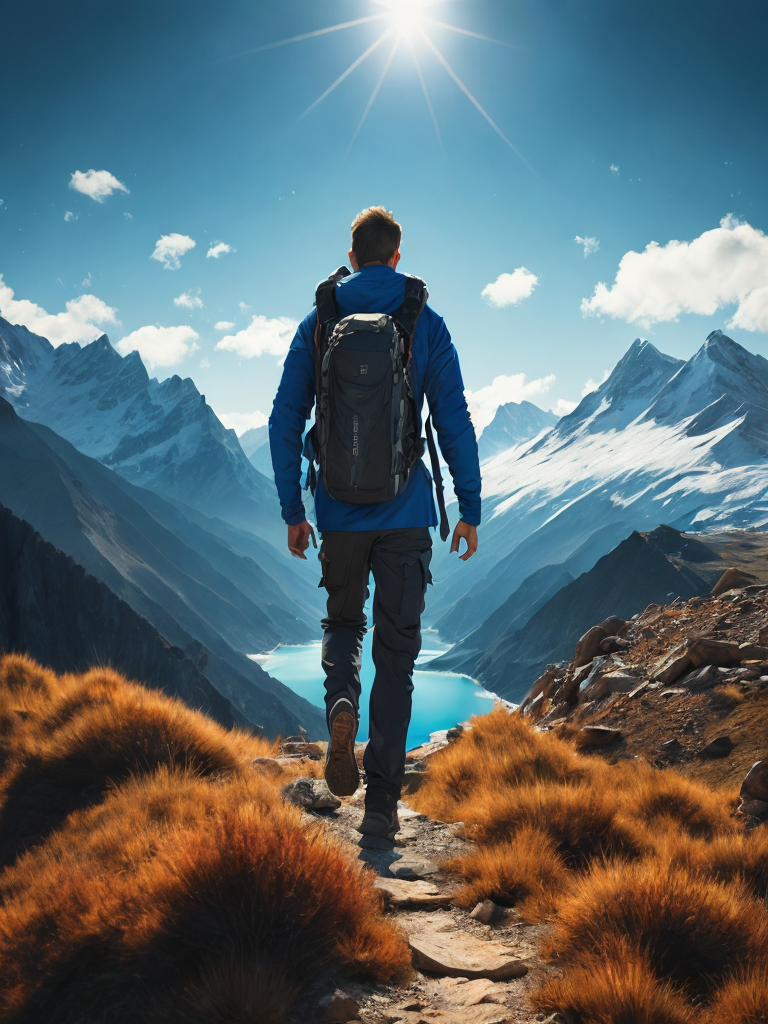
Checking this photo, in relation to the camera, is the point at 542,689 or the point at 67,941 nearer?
the point at 67,941

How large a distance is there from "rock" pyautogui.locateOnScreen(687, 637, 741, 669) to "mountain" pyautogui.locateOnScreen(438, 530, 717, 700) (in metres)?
128

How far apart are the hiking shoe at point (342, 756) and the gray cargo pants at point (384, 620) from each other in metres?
0.13

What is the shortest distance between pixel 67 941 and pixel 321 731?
17055 cm

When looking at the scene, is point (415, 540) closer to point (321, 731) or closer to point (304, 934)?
point (304, 934)

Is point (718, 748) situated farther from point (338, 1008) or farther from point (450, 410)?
point (338, 1008)

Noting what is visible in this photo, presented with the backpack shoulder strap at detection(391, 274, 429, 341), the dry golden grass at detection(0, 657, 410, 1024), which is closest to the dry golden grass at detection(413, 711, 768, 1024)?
the dry golden grass at detection(0, 657, 410, 1024)

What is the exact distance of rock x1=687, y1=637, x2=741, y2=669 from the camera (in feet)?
25.4

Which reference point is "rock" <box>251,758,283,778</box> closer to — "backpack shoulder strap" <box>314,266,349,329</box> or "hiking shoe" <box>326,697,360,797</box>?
"hiking shoe" <box>326,697,360,797</box>

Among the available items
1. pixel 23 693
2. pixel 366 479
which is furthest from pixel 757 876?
pixel 23 693

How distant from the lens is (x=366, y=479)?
400cm

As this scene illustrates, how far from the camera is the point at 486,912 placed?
132 inches

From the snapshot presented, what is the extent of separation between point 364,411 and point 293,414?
0.68 m

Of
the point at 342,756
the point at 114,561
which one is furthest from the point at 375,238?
the point at 114,561

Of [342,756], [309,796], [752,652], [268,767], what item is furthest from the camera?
[752,652]
